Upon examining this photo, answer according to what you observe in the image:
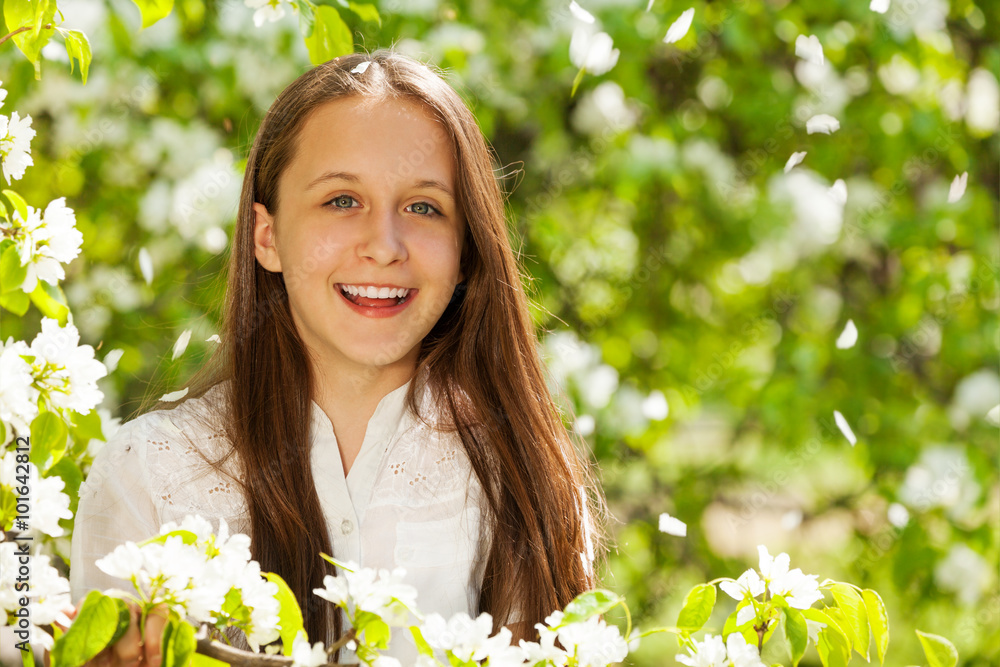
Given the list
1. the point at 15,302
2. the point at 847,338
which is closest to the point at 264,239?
the point at 15,302

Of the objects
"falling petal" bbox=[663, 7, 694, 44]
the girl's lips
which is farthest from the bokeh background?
the girl's lips

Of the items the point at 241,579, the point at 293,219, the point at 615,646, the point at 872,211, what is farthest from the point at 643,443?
the point at 241,579

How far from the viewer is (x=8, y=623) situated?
54 cm

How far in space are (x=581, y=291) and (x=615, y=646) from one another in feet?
3.97

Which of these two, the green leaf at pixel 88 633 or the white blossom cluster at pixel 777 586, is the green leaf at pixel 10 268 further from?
the white blossom cluster at pixel 777 586

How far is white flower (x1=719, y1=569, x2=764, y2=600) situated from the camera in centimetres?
60

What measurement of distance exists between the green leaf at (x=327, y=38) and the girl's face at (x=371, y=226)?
0.05m

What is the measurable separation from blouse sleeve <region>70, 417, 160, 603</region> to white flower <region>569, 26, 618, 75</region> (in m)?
0.88

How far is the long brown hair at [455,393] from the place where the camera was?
0.89 metres

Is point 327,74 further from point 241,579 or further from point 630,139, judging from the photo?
point 630,139

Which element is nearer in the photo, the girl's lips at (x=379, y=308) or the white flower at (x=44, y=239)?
the white flower at (x=44, y=239)

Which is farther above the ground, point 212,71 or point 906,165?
point 212,71

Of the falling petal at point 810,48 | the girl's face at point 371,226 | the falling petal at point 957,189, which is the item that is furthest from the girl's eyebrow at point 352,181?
the falling petal at point 957,189

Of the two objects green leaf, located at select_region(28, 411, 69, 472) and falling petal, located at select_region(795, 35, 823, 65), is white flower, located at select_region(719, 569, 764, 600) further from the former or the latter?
falling petal, located at select_region(795, 35, 823, 65)
